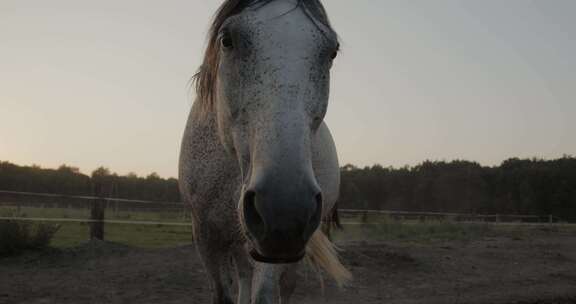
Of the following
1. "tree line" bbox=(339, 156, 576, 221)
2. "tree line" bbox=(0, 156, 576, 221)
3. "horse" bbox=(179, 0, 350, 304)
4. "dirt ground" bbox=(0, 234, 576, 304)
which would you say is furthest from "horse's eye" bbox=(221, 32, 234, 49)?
"tree line" bbox=(339, 156, 576, 221)

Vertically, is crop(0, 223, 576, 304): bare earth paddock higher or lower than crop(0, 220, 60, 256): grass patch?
lower

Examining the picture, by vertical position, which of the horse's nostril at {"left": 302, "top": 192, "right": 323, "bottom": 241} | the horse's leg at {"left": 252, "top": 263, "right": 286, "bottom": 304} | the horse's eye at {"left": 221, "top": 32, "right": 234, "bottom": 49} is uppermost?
the horse's eye at {"left": 221, "top": 32, "right": 234, "bottom": 49}

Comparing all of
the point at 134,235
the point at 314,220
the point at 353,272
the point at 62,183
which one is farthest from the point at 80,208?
the point at 62,183

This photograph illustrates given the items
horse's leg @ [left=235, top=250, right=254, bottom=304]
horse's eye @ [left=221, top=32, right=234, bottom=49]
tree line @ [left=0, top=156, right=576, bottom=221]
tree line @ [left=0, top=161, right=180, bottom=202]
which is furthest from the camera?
tree line @ [left=0, top=156, right=576, bottom=221]

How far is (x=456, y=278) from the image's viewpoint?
7520mm

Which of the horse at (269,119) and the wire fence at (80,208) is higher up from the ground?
the horse at (269,119)

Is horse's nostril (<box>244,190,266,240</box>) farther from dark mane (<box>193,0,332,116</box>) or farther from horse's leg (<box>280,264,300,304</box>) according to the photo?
horse's leg (<box>280,264,300,304</box>)

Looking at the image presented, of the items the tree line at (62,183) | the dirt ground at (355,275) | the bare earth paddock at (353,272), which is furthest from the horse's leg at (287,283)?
the tree line at (62,183)

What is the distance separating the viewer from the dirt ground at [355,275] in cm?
584

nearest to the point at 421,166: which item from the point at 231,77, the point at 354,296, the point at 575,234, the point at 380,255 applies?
the point at 575,234

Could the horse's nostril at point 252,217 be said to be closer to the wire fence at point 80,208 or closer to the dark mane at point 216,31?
the dark mane at point 216,31

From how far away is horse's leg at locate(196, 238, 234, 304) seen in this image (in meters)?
3.05

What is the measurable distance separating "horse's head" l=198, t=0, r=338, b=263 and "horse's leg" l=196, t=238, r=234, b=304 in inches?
43.7

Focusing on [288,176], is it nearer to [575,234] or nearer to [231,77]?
[231,77]
